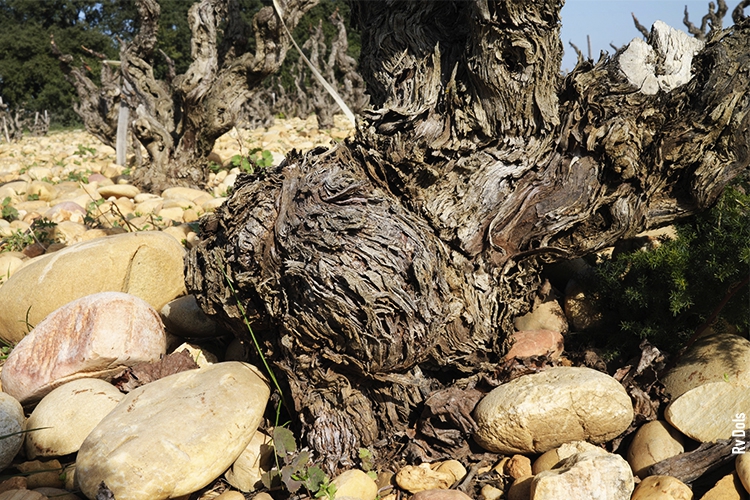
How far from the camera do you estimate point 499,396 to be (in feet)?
10.4

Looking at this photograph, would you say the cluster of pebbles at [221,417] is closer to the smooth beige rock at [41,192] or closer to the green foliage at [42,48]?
the smooth beige rock at [41,192]

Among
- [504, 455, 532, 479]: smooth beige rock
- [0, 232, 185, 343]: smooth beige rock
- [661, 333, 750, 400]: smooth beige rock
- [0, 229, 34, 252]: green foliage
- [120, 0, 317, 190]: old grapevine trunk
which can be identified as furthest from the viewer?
[120, 0, 317, 190]: old grapevine trunk

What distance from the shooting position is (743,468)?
2658 millimetres

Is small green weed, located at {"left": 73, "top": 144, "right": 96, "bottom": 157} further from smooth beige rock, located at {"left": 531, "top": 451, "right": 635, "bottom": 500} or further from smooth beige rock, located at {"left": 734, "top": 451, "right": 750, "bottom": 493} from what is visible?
smooth beige rock, located at {"left": 734, "top": 451, "right": 750, "bottom": 493}

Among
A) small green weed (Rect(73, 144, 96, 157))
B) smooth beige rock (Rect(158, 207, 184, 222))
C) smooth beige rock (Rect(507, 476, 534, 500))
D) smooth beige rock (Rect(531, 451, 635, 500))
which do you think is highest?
small green weed (Rect(73, 144, 96, 157))

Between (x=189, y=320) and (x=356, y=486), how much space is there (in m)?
1.95

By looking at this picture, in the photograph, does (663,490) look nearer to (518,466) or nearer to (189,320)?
Answer: (518,466)

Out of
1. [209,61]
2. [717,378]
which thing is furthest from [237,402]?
[209,61]

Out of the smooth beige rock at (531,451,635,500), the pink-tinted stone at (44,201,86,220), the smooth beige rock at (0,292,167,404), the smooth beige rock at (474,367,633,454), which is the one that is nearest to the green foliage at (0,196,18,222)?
the pink-tinted stone at (44,201,86,220)

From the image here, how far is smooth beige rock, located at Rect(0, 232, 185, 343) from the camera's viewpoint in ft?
15.1

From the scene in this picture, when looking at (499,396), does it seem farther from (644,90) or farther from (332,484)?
(644,90)

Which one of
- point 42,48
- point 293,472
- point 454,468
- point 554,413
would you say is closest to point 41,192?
point 293,472

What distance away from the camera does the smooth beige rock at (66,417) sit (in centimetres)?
339

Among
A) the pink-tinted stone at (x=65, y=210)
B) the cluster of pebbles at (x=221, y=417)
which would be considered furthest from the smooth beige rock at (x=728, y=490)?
the pink-tinted stone at (x=65, y=210)
